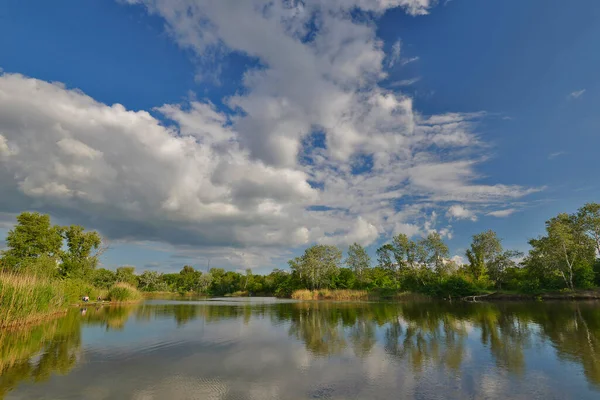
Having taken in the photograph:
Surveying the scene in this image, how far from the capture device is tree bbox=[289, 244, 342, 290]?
245 feet

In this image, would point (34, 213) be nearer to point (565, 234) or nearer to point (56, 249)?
point (56, 249)

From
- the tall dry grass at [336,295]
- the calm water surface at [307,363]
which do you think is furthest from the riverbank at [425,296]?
the calm water surface at [307,363]

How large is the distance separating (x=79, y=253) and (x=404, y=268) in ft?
208

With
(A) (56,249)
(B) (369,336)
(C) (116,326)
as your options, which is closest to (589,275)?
(B) (369,336)

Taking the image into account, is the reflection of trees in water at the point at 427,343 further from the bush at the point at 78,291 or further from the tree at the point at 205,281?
the tree at the point at 205,281

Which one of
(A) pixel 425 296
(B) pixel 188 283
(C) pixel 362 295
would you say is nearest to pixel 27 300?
(C) pixel 362 295

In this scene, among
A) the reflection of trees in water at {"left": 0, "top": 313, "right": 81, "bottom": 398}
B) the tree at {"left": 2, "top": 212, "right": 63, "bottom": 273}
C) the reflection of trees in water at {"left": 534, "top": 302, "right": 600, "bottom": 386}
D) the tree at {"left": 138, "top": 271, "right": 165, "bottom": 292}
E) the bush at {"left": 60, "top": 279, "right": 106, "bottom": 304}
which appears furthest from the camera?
the tree at {"left": 138, "top": 271, "right": 165, "bottom": 292}

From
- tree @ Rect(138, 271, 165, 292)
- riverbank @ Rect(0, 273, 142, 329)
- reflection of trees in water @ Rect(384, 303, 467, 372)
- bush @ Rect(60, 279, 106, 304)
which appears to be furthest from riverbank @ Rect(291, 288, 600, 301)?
tree @ Rect(138, 271, 165, 292)

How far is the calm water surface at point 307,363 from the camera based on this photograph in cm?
897

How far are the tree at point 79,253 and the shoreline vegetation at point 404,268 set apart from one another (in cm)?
14

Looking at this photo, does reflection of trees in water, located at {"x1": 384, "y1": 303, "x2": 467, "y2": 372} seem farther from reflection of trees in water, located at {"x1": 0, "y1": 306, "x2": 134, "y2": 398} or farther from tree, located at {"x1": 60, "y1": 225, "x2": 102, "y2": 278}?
tree, located at {"x1": 60, "y1": 225, "x2": 102, "y2": 278}

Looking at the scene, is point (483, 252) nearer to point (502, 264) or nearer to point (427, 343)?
point (502, 264)

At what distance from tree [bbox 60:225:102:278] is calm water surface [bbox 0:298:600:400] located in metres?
37.5

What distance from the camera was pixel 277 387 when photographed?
9438mm
